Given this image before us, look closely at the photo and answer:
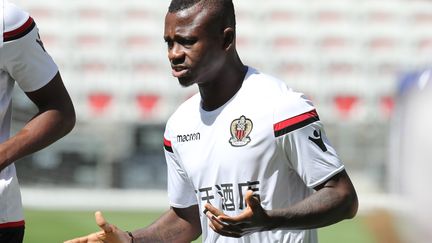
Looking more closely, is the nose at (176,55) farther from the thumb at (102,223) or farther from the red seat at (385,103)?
the red seat at (385,103)

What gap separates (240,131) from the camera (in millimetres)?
3598

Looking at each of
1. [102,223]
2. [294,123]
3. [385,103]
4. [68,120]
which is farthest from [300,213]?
[385,103]

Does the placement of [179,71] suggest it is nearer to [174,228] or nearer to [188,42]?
[188,42]

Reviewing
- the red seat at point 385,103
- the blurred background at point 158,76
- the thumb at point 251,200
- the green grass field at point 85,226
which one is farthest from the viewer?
the red seat at point 385,103

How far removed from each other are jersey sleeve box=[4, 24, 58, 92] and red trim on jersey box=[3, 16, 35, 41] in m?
0.01

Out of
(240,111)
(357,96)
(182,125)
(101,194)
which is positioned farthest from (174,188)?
(357,96)

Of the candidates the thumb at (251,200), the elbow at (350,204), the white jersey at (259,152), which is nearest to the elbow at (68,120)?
the white jersey at (259,152)

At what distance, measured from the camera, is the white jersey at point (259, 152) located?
136 inches

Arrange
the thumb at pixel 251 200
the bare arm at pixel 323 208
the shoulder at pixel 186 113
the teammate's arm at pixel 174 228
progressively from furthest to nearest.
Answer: the teammate's arm at pixel 174 228 < the shoulder at pixel 186 113 < the bare arm at pixel 323 208 < the thumb at pixel 251 200

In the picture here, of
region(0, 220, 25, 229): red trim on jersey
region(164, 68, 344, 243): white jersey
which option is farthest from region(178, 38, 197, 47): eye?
region(0, 220, 25, 229): red trim on jersey

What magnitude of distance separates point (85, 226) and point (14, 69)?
8.62 meters

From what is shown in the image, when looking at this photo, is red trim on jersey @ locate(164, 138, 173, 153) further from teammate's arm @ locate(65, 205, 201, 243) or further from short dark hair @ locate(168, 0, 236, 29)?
short dark hair @ locate(168, 0, 236, 29)

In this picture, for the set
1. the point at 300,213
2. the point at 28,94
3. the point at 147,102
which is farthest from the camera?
the point at 147,102

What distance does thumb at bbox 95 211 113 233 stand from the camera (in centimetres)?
355
